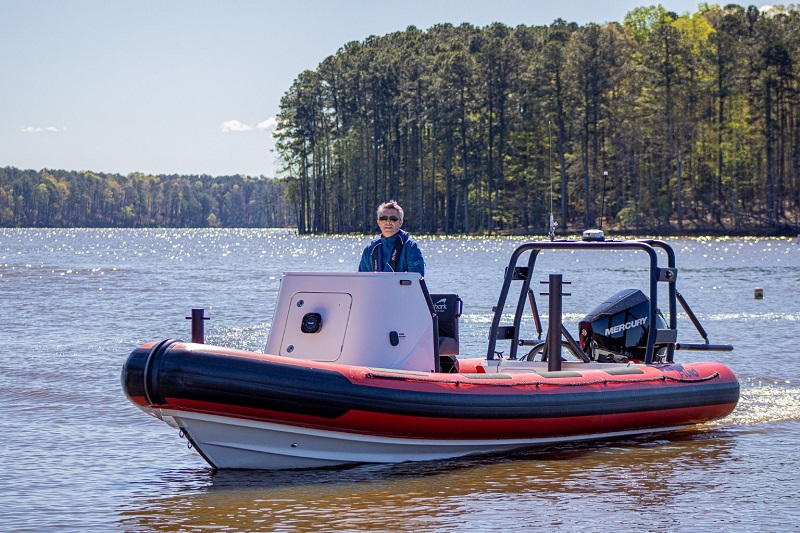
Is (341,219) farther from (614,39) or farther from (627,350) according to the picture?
(627,350)

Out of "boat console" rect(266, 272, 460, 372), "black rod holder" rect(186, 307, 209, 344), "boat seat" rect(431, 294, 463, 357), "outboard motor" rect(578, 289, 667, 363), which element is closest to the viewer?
"boat console" rect(266, 272, 460, 372)

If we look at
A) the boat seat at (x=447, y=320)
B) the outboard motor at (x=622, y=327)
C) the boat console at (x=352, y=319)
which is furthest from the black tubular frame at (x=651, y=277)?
the boat console at (x=352, y=319)

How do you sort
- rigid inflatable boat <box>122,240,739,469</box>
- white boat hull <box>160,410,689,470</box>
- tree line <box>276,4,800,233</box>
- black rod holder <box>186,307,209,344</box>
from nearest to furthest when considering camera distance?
1. rigid inflatable boat <box>122,240,739,469</box>
2. white boat hull <box>160,410,689,470</box>
3. black rod holder <box>186,307,209,344</box>
4. tree line <box>276,4,800,233</box>

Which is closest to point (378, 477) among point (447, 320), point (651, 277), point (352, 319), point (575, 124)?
point (352, 319)

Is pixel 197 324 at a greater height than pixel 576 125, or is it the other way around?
pixel 576 125

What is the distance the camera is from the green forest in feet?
241

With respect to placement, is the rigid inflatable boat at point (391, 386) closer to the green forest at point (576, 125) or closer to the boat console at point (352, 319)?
the boat console at point (352, 319)

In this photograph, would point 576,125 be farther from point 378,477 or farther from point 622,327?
point 378,477

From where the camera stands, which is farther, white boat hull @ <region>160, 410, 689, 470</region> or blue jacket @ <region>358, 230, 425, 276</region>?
blue jacket @ <region>358, 230, 425, 276</region>

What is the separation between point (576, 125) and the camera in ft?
262

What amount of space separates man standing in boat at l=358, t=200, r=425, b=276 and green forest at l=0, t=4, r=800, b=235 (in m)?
62.5

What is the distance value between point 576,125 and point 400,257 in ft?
237

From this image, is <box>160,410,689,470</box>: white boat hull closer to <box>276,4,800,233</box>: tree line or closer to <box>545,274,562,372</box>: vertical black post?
<box>545,274,562,372</box>: vertical black post

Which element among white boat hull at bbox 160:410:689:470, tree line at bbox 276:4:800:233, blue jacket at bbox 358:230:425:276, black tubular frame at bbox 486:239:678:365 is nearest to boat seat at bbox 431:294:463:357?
blue jacket at bbox 358:230:425:276
